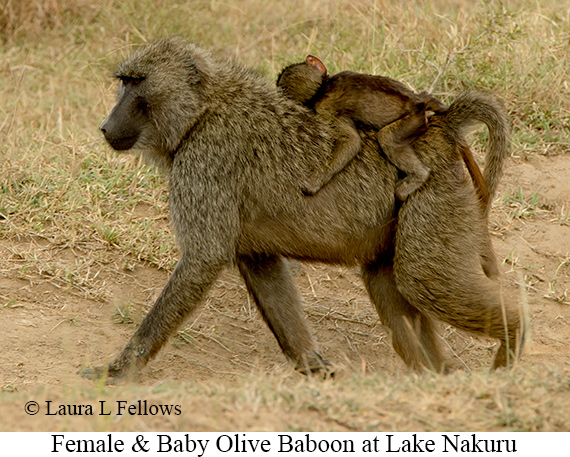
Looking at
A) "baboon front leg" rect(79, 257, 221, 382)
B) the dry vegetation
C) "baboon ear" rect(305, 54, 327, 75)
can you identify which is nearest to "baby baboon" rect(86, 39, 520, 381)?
"baboon front leg" rect(79, 257, 221, 382)

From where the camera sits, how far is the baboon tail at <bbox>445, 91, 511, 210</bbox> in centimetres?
356

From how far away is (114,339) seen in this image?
429cm

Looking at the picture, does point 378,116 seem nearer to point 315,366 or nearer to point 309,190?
point 309,190

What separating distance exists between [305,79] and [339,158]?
0.44 m

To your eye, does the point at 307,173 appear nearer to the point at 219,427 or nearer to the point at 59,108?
the point at 219,427

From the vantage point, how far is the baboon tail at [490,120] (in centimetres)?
356

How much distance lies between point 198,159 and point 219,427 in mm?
1607

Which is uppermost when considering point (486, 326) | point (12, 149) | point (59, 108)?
point (59, 108)

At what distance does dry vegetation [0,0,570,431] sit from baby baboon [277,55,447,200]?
0.87 m

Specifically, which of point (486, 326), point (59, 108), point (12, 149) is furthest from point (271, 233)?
point (59, 108)

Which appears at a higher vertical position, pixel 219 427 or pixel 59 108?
pixel 59 108

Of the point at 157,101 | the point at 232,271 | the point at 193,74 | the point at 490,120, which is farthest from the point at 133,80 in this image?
the point at 490,120

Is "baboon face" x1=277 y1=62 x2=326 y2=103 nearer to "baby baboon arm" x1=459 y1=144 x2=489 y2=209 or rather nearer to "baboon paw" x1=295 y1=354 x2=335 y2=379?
"baby baboon arm" x1=459 y1=144 x2=489 y2=209

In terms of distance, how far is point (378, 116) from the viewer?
12.0 feet
